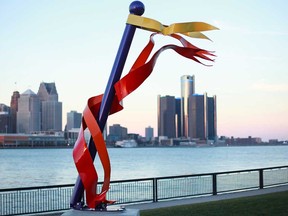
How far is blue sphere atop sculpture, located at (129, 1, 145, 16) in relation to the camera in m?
9.73

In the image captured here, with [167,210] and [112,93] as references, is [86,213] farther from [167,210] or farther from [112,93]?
[167,210]

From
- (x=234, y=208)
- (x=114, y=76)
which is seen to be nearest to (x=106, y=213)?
(x=114, y=76)

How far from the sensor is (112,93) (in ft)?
31.6

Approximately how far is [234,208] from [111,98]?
771 centimetres

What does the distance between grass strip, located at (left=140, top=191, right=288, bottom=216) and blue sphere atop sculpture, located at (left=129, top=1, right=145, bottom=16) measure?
700cm

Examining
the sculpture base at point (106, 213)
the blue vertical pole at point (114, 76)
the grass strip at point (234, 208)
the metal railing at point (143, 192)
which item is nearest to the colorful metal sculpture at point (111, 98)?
the blue vertical pole at point (114, 76)

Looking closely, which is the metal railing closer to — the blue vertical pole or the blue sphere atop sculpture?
the blue vertical pole

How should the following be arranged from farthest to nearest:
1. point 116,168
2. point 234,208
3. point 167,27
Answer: point 116,168
point 234,208
point 167,27

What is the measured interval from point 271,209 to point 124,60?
7992 mm

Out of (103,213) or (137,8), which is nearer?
(103,213)

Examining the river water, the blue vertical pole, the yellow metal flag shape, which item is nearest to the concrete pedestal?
the blue vertical pole

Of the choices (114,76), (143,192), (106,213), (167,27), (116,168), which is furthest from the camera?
(116,168)

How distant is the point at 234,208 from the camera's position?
619 inches

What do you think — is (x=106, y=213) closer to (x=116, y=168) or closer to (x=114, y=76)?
(x=114, y=76)
